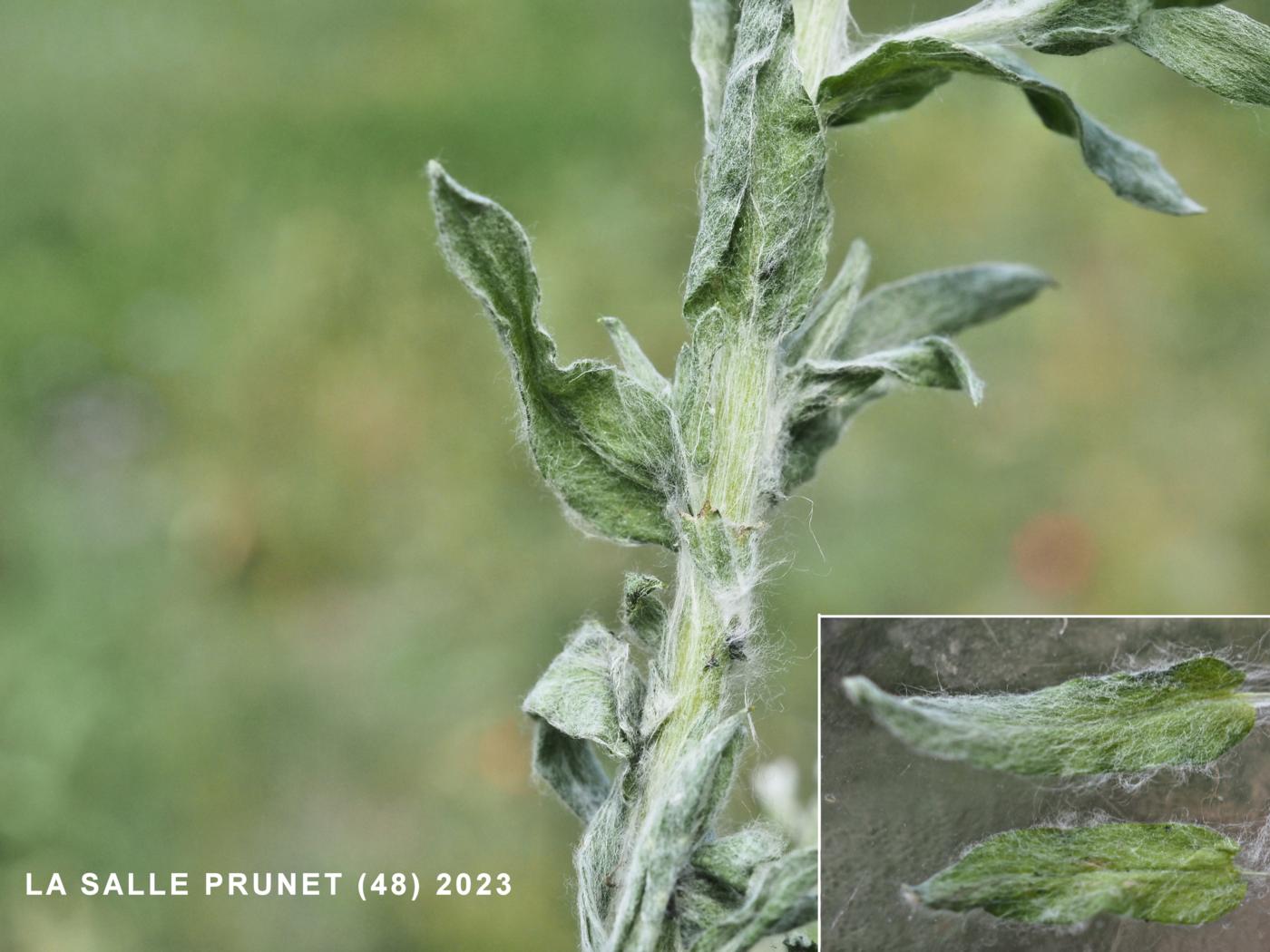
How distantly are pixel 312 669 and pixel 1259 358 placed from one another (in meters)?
3.23

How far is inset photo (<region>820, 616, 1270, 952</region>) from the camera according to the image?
0.96m

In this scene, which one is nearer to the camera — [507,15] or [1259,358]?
[1259,358]

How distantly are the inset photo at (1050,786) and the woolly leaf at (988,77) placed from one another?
44cm

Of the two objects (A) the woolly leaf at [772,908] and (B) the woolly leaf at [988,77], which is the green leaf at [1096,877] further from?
(B) the woolly leaf at [988,77]

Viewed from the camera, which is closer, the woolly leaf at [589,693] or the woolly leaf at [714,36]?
the woolly leaf at [589,693]

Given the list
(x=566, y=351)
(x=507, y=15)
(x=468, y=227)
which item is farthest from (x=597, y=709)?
(x=507, y=15)

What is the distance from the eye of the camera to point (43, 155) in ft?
14.1

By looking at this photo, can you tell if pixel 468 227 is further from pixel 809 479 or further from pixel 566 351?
pixel 566 351

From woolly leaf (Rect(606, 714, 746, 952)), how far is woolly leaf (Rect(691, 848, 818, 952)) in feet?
0.15

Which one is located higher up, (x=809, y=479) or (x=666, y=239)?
(x=666, y=239)

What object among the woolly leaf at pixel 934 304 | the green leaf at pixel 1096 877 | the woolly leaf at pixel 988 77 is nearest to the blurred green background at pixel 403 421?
the woolly leaf at pixel 934 304

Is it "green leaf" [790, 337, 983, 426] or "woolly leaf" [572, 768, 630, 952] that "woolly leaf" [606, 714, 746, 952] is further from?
"green leaf" [790, 337, 983, 426]

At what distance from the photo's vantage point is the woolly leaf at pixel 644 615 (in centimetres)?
109

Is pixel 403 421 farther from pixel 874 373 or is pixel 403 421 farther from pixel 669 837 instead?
pixel 669 837
